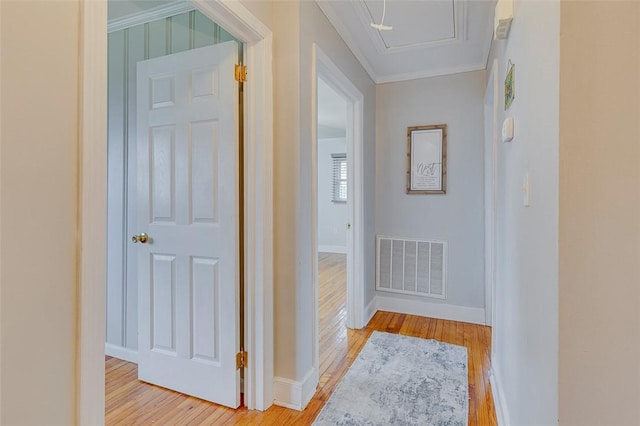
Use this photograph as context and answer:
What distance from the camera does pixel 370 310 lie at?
3188 mm

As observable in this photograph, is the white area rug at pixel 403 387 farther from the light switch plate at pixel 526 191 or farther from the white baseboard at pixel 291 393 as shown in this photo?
the light switch plate at pixel 526 191

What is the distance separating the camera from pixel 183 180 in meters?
1.88

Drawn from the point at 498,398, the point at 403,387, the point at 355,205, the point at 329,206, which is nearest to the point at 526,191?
the point at 498,398

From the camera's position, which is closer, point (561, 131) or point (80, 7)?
point (561, 131)

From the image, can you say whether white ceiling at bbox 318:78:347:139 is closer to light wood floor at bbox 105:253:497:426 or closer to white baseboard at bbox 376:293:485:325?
white baseboard at bbox 376:293:485:325

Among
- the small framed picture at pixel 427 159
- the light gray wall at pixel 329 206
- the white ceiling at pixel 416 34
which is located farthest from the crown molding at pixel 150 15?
the light gray wall at pixel 329 206

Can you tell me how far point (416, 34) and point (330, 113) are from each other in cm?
266

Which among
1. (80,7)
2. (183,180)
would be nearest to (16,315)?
(80,7)

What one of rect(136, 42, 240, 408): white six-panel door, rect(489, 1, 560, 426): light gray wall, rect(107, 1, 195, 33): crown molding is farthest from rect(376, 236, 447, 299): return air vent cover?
rect(107, 1, 195, 33): crown molding

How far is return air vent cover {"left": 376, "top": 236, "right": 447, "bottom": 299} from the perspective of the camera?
124 inches

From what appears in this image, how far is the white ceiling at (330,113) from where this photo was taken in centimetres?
399

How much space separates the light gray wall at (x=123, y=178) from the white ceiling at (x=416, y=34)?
1.34 m

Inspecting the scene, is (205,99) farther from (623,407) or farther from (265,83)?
(623,407)

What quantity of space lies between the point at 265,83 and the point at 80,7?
913mm
